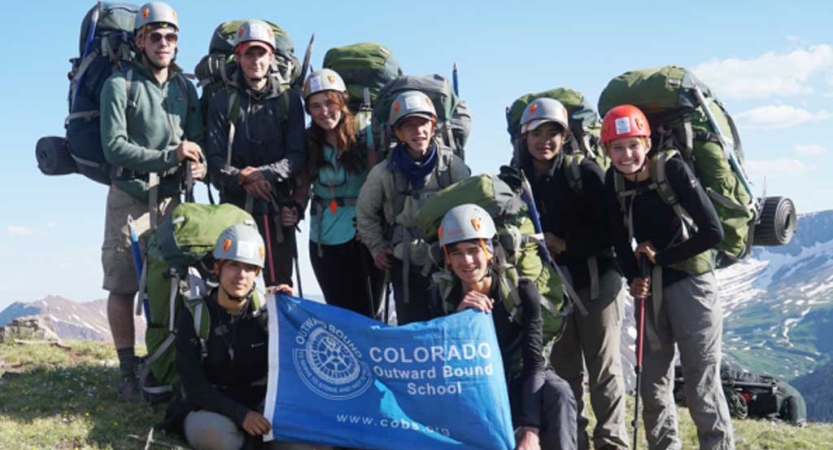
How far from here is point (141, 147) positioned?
36.5 ft

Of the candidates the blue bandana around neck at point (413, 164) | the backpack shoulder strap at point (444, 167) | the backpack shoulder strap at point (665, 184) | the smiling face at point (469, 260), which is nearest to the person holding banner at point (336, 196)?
the blue bandana around neck at point (413, 164)

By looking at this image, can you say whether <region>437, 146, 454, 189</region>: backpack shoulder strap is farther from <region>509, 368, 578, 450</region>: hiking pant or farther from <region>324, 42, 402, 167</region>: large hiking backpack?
<region>509, 368, 578, 450</region>: hiking pant

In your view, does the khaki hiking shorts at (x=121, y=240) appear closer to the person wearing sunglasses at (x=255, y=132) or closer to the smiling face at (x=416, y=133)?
the person wearing sunglasses at (x=255, y=132)

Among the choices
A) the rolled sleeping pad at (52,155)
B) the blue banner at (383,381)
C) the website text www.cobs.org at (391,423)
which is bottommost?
the website text www.cobs.org at (391,423)

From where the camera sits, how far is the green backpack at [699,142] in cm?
Result: 1014

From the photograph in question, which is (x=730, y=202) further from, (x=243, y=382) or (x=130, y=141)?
(x=130, y=141)

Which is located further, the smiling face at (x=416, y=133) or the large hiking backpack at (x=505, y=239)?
the smiling face at (x=416, y=133)

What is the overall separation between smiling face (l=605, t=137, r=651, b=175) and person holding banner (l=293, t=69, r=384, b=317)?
3683 millimetres

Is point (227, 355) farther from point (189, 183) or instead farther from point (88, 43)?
point (88, 43)

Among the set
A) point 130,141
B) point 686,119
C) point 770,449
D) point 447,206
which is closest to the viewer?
point 447,206

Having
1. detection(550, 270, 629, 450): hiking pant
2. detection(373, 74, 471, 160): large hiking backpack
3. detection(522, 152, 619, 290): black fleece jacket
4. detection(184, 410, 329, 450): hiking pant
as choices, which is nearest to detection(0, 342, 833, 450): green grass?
detection(184, 410, 329, 450): hiking pant

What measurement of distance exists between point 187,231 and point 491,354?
14.4ft

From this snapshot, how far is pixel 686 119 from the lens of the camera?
1040 cm

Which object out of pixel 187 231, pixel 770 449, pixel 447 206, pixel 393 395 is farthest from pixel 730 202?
pixel 187 231
